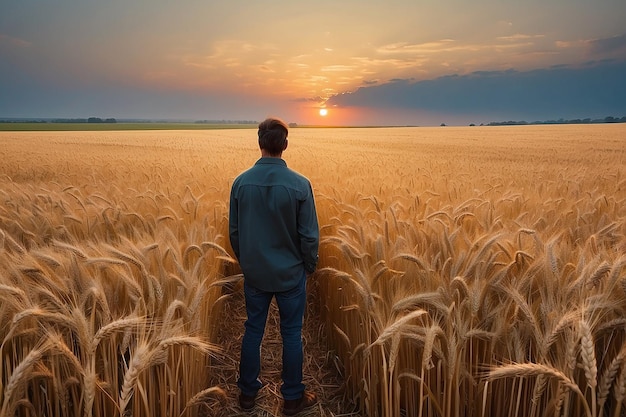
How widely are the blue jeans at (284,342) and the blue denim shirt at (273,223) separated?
0.11 m

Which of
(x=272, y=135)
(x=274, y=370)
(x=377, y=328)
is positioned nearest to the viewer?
(x=377, y=328)

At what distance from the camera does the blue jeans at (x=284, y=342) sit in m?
2.59

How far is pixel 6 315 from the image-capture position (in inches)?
72.0

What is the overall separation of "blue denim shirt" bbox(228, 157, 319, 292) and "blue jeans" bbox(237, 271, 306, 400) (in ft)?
0.35

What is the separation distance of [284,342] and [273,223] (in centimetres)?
78

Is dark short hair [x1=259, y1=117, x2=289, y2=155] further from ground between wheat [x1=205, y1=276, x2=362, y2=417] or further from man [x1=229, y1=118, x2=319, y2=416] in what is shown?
ground between wheat [x1=205, y1=276, x2=362, y2=417]

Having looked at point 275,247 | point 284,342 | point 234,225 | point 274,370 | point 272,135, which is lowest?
point 274,370

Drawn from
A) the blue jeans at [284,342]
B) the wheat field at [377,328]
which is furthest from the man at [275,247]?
the wheat field at [377,328]

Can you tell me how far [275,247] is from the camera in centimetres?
257

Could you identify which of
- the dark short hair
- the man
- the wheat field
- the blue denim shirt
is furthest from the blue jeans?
the dark short hair

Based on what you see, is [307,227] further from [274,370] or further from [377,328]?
[274,370]

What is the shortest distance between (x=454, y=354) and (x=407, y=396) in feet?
1.94

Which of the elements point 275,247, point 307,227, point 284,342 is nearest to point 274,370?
point 284,342

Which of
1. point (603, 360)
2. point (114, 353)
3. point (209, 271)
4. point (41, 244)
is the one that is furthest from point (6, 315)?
point (603, 360)
